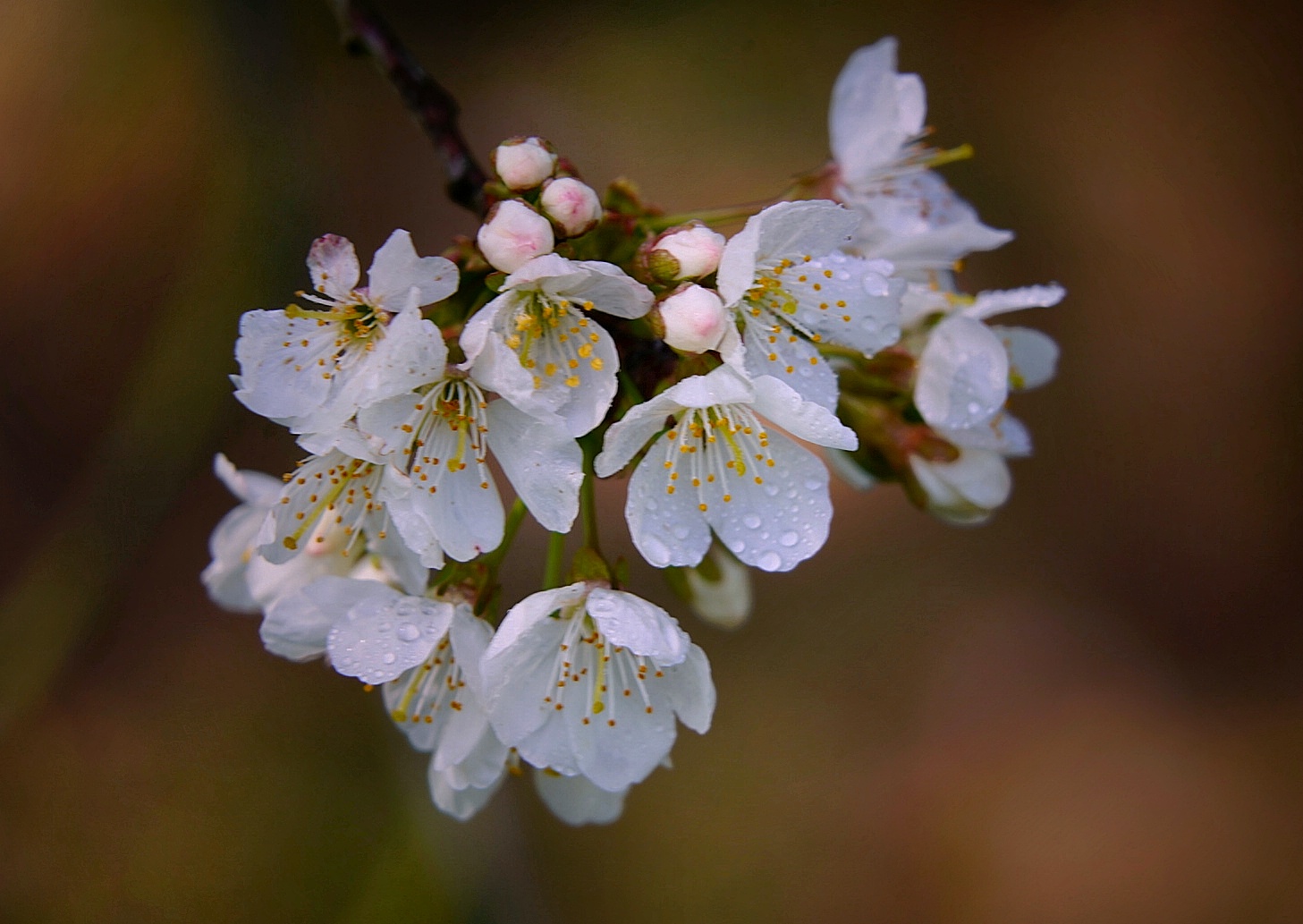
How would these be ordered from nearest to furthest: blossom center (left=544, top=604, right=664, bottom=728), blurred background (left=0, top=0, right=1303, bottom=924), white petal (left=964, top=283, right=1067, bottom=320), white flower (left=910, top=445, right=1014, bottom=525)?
blossom center (left=544, top=604, right=664, bottom=728) → white petal (left=964, top=283, right=1067, bottom=320) → white flower (left=910, top=445, right=1014, bottom=525) → blurred background (left=0, top=0, right=1303, bottom=924)

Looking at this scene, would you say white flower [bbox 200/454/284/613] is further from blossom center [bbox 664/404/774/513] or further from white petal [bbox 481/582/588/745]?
blossom center [bbox 664/404/774/513]

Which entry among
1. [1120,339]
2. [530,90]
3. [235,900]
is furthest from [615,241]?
[1120,339]

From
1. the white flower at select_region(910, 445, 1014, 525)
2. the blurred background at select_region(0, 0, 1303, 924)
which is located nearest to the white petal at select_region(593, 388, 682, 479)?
the white flower at select_region(910, 445, 1014, 525)

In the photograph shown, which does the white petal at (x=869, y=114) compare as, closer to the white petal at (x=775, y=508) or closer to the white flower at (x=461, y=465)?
the white petal at (x=775, y=508)

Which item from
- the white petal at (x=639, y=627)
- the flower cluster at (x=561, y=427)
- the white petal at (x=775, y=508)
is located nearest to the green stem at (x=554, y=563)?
the flower cluster at (x=561, y=427)

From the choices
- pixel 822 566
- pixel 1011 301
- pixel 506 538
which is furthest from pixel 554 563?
pixel 822 566

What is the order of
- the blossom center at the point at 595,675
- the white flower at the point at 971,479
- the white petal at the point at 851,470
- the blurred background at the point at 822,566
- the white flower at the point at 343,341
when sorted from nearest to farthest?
the white flower at the point at 343,341 < the blossom center at the point at 595,675 < the white flower at the point at 971,479 < the white petal at the point at 851,470 < the blurred background at the point at 822,566

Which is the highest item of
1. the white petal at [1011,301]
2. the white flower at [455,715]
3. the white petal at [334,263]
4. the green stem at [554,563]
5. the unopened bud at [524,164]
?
the white petal at [1011,301]
